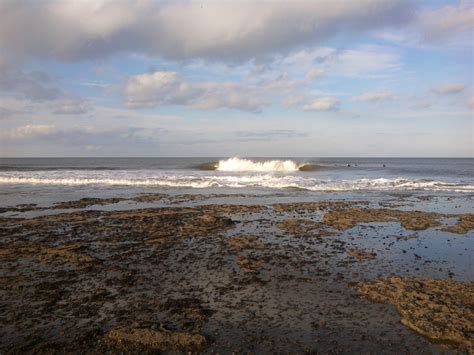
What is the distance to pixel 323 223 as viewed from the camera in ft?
46.3

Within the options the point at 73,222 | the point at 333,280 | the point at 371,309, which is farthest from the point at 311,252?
the point at 73,222

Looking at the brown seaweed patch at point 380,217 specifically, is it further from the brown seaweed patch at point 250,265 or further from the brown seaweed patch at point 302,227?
the brown seaweed patch at point 250,265

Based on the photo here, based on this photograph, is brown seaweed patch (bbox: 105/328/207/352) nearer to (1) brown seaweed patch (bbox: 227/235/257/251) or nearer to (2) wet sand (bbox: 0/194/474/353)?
(2) wet sand (bbox: 0/194/474/353)

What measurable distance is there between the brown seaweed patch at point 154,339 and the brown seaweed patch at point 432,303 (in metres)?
3.65

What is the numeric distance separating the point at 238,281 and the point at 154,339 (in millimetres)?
2836

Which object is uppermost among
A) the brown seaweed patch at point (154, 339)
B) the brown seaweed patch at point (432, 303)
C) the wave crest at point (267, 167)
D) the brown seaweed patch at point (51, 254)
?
the wave crest at point (267, 167)

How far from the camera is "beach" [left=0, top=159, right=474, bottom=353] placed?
17.4 ft

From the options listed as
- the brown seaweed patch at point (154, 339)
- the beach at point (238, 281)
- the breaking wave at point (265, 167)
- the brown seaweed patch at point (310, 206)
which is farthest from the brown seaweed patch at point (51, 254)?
the breaking wave at point (265, 167)

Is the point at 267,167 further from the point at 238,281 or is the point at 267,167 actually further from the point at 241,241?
the point at 238,281

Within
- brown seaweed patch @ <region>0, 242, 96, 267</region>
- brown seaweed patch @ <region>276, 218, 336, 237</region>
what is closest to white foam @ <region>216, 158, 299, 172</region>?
brown seaweed patch @ <region>276, 218, 336, 237</region>

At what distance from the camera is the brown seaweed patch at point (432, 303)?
213 inches

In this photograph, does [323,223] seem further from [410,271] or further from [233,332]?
[233,332]

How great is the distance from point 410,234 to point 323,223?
3.31 metres

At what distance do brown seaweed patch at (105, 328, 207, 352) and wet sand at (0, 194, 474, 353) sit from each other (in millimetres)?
17
